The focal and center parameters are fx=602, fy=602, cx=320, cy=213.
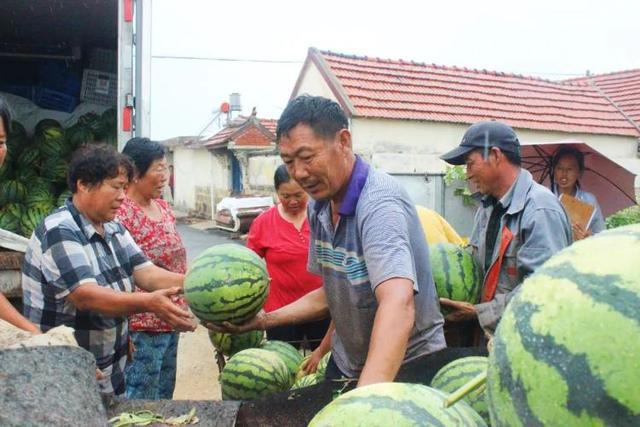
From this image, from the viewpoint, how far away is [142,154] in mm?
3979

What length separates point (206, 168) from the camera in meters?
23.4

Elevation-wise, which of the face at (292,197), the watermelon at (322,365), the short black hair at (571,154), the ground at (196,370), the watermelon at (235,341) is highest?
the short black hair at (571,154)

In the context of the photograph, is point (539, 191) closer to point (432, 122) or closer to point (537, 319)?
point (537, 319)

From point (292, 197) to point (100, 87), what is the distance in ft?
10.5

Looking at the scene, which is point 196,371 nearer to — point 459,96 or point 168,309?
point 168,309

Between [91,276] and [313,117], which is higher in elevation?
[313,117]

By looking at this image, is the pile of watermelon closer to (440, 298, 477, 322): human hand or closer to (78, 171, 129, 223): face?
(78, 171, 129, 223): face

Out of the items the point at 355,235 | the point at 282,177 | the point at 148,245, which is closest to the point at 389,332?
the point at 355,235

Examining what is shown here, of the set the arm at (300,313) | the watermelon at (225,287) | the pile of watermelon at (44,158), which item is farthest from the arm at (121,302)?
the pile of watermelon at (44,158)

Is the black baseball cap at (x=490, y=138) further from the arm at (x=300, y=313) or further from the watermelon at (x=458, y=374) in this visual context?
the watermelon at (x=458, y=374)

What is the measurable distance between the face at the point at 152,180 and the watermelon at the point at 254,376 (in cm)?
132

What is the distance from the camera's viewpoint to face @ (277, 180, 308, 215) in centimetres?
443

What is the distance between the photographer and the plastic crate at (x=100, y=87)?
6.44 m

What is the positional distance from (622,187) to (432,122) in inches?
299
